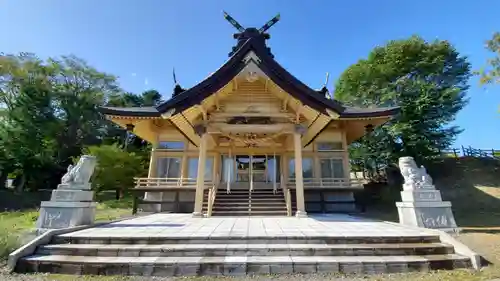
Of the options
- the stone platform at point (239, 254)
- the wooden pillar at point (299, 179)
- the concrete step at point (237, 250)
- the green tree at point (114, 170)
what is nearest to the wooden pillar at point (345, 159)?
the wooden pillar at point (299, 179)

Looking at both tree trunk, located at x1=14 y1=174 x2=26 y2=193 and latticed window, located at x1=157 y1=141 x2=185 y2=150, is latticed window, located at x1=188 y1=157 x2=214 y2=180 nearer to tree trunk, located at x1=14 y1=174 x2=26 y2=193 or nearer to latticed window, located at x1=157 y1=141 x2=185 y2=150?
latticed window, located at x1=157 y1=141 x2=185 y2=150

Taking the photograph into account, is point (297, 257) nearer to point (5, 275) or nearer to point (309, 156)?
point (5, 275)

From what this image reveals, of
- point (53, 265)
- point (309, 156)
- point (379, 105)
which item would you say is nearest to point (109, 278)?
point (53, 265)

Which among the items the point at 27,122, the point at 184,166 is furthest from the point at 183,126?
the point at 27,122

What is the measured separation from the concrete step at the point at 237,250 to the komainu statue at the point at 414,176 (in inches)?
73.8

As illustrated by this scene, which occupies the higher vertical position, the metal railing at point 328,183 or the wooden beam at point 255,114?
the wooden beam at point 255,114

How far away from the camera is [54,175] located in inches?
1009

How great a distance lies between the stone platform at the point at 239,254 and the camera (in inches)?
162

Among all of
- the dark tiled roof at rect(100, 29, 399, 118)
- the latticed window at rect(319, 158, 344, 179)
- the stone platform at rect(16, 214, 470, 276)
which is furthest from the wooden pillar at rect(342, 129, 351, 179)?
the stone platform at rect(16, 214, 470, 276)

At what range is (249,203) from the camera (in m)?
10.5

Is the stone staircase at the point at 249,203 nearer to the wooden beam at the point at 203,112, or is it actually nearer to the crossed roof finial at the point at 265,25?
the wooden beam at the point at 203,112

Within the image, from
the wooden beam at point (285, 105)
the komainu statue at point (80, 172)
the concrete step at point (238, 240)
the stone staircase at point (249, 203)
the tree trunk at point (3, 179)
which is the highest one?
the wooden beam at point (285, 105)

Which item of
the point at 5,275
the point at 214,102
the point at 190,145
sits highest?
the point at 214,102

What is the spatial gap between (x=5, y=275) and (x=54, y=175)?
27.5 metres
